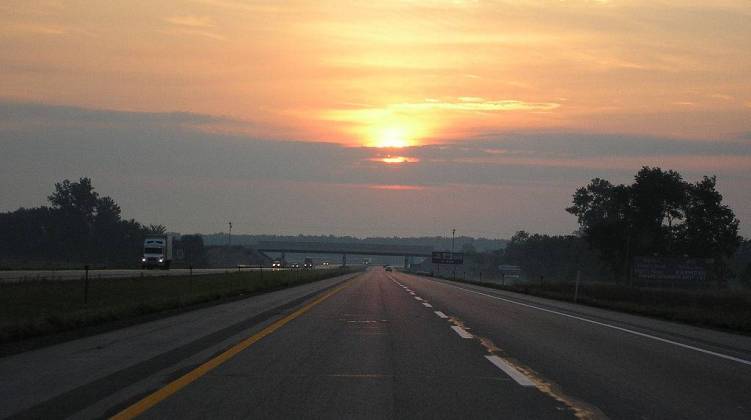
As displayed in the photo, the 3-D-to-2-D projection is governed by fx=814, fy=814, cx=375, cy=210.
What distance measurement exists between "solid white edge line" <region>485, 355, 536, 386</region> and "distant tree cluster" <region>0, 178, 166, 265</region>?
4923 inches

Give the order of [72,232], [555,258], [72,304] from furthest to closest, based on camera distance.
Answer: [555,258], [72,232], [72,304]

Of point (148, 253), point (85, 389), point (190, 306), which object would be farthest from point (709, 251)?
point (85, 389)

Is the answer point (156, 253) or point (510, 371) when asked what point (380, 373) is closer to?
point (510, 371)

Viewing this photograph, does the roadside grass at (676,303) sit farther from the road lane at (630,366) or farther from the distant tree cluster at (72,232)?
the distant tree cluster at (72,232)

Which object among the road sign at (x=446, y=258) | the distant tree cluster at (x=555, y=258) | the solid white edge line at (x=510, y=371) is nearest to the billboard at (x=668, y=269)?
the solid white edge line at (x=510, y=371)

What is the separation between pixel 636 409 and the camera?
27.8 ft

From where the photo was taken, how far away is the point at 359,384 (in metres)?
9.95

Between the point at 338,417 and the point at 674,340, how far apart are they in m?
11.1

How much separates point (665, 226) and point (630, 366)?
94.7 metres

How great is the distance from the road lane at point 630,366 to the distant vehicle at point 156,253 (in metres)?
65.0

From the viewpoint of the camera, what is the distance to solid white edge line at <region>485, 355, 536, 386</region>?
10.2m

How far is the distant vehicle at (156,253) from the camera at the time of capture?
266ft

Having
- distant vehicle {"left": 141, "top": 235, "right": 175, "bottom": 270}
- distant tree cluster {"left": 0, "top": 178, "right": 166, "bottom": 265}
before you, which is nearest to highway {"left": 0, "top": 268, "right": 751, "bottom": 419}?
distant vehicle {"left": 141, "top": 235, "right": 175, "bottom": 270}

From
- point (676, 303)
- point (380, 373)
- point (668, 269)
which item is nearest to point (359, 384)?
point (380, 373)
